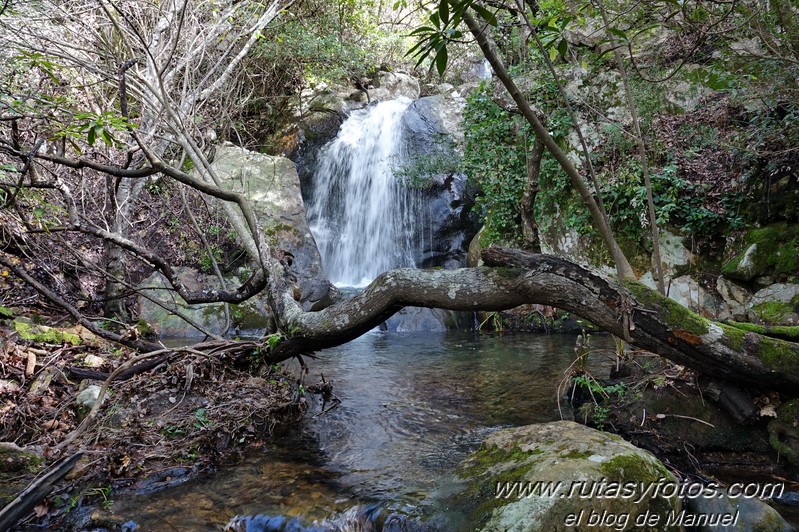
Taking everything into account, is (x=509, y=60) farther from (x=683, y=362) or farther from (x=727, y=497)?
(x=727, y=497)

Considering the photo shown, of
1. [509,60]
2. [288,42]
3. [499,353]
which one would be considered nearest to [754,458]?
[499,353]

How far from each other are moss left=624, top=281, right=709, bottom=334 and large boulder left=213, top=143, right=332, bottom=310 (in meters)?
8.15

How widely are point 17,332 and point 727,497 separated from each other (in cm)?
613

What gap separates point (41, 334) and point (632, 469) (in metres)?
5.81

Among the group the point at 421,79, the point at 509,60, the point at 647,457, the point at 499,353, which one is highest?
the point at 421,79

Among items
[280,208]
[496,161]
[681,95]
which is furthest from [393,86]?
[681,95]

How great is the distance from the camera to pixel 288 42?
13164 millimetres

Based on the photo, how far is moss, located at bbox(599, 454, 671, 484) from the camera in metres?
2.59

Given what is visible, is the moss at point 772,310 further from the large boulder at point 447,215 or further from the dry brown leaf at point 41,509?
the dry brown leaf at point 41,509

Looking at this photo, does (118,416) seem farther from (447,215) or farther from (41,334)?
(447,215)

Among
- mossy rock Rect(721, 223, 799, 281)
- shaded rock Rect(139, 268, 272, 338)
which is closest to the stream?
mossy rock Rect(721, 223, 799, 281)

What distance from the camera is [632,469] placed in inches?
104

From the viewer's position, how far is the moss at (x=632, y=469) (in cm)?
259

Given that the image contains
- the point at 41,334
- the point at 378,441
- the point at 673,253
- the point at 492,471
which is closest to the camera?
the point at 492,471
